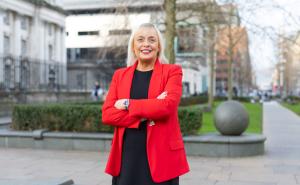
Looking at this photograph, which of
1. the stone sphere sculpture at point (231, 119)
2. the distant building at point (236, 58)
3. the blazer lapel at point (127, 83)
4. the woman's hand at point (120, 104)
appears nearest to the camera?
the woman's hand at point (120, 104)

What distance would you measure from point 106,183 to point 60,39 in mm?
51878

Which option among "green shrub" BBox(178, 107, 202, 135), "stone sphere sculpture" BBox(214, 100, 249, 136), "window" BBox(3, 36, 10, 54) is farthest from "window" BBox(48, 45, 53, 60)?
"stone sphere sculpture" BBox(214, 100, 249, 136)

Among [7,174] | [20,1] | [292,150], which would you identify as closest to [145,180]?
[7,174]

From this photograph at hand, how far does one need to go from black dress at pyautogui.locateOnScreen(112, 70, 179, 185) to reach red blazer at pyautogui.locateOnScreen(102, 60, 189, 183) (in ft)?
0.14

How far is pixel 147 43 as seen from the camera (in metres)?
3.66

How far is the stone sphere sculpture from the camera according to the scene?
35.6ft

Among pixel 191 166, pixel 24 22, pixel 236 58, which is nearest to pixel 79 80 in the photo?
pixel 24 22

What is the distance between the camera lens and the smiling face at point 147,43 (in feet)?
12.0

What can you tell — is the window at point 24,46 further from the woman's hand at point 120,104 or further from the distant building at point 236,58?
the woman's hand at point 120,104

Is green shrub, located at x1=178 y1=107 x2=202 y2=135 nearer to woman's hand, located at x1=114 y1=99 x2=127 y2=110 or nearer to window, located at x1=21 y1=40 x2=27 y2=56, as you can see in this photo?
woman's hand, located at x1=114 y1=99 x2=127 y2=110

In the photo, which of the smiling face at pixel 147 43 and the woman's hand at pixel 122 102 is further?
the smiling face at pixel 147 43

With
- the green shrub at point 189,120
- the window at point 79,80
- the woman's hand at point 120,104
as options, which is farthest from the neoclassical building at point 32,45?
the woman's hand at point 120,104

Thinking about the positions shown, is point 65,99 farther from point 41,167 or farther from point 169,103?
point 169,103

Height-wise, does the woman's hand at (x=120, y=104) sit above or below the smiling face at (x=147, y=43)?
below
